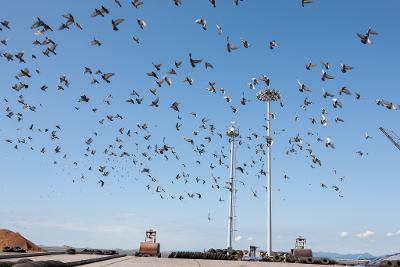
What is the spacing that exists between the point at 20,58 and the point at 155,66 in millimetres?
9813

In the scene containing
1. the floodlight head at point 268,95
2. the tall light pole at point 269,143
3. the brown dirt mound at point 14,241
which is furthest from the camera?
the floodlight head at point 268,95

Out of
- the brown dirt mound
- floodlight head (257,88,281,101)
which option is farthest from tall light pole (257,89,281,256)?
the brown dirt mound

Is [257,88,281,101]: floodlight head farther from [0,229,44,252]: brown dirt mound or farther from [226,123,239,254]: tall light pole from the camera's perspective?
[0,229,44,252]: brown dirt mound

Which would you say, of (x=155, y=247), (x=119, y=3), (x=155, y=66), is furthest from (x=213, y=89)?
(x=155, y=247)

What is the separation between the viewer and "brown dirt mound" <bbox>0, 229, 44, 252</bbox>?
59906 mm

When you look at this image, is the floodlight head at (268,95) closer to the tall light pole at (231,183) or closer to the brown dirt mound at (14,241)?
the tall light pole at (231,183)

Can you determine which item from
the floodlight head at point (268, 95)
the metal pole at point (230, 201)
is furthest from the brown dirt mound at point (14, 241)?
the floodlight head at point (268, 95)

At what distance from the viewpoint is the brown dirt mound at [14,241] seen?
59906mm

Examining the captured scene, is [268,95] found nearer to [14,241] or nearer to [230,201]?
[230,201]

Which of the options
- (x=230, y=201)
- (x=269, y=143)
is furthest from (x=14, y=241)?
(x=269, y=143)

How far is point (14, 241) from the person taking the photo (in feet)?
199

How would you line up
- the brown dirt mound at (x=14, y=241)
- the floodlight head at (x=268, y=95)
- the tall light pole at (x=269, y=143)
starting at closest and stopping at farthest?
1. the brown dirt mound at (x=14, y=241)
2. the tall light pole at (x=269, y=143)
3. the floodlight head at (x=268, y=95)

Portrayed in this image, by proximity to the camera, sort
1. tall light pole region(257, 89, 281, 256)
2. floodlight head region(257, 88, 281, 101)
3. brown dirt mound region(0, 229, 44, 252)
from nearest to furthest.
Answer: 1. brown dirt mound region(0, 229, 44, 252)
2. tall light pole region(257, 89, 281, 256)
3. floodlight head region(257, 88, 281, 101)

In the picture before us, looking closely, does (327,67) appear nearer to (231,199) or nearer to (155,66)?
(155,66)
